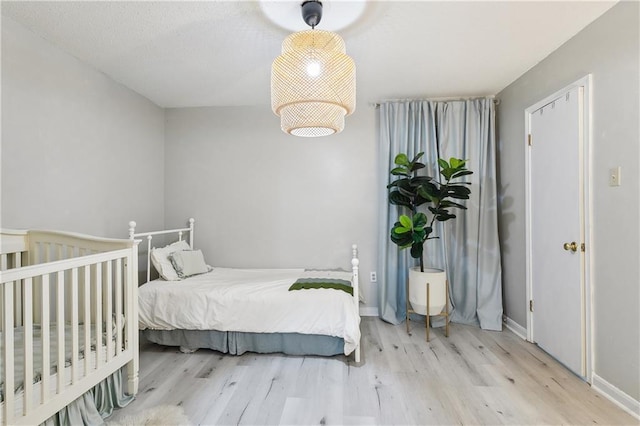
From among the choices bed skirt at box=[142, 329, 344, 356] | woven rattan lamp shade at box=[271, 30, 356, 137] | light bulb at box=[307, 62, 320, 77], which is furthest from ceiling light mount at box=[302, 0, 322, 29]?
bed skirt at box=[142, 329, 344, 356]

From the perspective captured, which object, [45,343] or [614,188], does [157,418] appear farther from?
[614,188]

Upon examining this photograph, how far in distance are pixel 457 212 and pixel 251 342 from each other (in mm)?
2369

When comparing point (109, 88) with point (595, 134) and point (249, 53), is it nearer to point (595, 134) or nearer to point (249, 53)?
point (249, 53)

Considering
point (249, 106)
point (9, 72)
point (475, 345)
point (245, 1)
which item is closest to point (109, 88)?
point (9, 72)

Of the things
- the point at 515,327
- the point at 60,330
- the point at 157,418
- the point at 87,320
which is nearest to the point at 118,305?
Result: the point at 87,320

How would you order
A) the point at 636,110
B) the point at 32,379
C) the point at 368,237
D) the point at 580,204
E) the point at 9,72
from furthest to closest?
the point at 368,237 → the point at 580,204 → the point at 9,72 → the point at 636,110 → the point at 32,379

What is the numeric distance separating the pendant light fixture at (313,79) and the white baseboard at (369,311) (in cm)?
225

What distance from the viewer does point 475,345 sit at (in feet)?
8.35

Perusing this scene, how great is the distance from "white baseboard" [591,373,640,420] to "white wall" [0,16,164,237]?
3766mm

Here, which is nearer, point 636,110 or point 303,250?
A: point 636,110

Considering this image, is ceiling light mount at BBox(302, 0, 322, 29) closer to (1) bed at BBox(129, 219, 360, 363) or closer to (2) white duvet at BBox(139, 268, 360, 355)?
(1) bed at BBox(129, 219, 360, 363)

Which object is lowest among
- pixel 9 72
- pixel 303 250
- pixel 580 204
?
pixel 303 250

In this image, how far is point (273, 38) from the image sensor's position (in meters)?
2.04

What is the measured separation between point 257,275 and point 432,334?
175 centimetres
